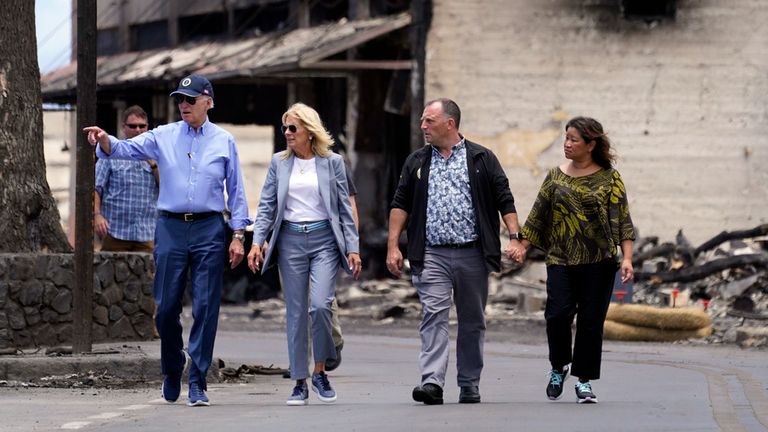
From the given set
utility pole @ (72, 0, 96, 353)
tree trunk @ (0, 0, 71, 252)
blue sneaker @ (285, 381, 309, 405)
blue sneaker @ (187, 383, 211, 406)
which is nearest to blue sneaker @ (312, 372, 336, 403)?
blue sneaker @ (285, 381, 309, 405)

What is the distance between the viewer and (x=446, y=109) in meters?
11.2

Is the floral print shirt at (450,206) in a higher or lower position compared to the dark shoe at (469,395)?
higher

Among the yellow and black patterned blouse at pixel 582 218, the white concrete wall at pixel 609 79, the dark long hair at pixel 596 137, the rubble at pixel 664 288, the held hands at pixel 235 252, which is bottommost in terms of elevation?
Answer: the rubble at pixel 664 288

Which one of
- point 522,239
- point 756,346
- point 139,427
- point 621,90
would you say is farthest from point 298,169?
point 621,90

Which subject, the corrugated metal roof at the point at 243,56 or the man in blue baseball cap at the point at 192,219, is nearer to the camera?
the man in blue baseball cap at the point at 192,219

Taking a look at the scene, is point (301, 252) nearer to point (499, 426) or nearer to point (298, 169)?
point (298, 169)

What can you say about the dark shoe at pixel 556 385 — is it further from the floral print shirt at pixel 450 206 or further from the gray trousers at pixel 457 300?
the floral print shirt at pixel 450 206

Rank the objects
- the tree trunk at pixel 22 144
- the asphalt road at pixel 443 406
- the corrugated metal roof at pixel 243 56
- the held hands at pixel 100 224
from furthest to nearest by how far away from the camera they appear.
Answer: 1. the corrugated metal roof at pixel 243 56
2. the held hands at pixel 100 224
3. the tree trunk at pixel 22 144
4. the asphalt road at pixel 443 406

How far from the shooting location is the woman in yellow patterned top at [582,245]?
11.1 m

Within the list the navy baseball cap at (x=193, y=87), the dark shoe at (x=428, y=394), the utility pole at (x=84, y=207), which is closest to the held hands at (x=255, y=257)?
the navy baseball cap at (x=193, y=87)

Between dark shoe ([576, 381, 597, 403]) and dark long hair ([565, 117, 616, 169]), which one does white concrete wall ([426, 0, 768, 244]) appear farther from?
dark shoe ([576, 381, 597, 403])

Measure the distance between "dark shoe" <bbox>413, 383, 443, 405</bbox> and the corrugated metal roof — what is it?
1548 centimetres

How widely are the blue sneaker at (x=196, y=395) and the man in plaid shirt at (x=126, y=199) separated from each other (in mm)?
4260

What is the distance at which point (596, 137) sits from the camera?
11234mm
